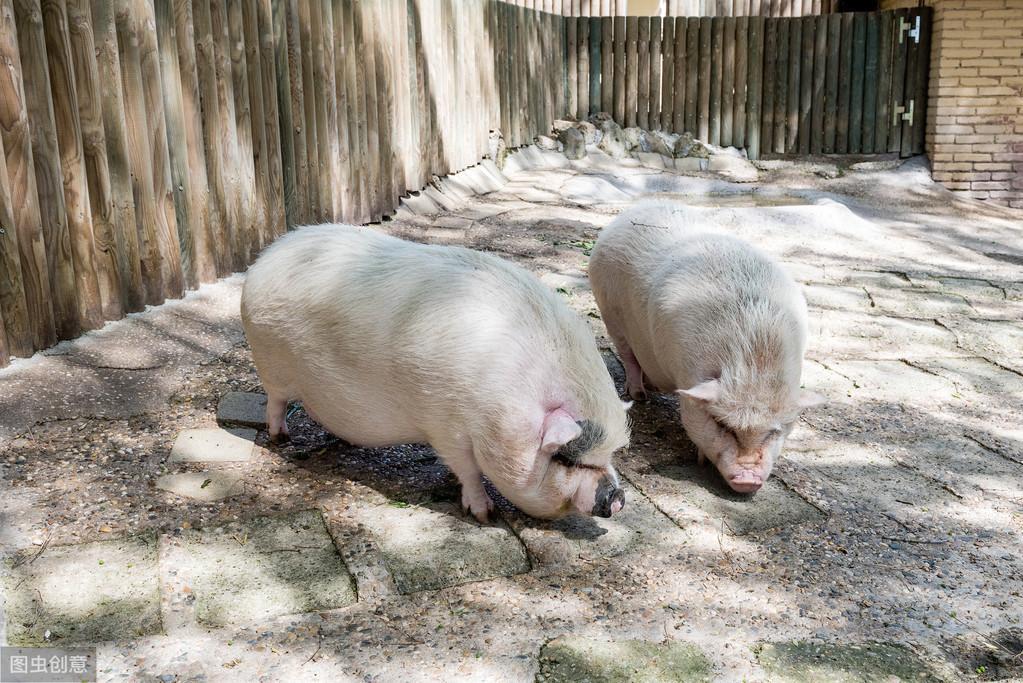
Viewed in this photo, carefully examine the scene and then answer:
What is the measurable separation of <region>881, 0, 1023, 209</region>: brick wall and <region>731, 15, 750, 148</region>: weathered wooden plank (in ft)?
7.81

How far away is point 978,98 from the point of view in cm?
1145

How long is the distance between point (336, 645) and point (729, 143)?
11924 mm

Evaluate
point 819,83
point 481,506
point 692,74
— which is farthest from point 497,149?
point 481,506

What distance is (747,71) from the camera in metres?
13.2

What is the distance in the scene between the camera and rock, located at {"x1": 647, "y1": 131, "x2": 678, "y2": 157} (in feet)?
43.0

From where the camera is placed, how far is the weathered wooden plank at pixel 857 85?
12477 mm

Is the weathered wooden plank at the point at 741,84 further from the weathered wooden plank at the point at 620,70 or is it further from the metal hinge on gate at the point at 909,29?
the metal hinge on gate at the point at 909,29

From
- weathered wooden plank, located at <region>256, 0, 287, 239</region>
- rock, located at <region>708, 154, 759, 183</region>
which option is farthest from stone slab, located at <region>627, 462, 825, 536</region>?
rock, located at <region>708, 154, 759, 183</region>

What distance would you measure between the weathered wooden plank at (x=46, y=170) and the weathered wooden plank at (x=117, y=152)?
345 mm

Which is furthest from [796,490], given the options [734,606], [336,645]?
[336,645]

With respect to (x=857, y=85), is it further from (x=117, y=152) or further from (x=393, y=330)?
(x=393, y=330)

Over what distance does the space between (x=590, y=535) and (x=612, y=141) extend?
10.3m

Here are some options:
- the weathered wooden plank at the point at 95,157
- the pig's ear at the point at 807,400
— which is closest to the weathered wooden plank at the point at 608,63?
the weathered wooden plank at the point at 95,157

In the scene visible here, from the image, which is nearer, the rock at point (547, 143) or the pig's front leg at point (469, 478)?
the pig's front leg at point (469, 478)
